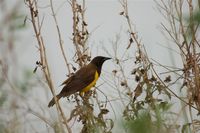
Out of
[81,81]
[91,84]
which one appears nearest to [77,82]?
[81,81]

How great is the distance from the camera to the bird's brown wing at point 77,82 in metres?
4.45

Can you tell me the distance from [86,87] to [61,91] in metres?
0.28

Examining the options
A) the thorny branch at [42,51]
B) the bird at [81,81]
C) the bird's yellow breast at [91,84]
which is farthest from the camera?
the bird's yellow breast at [91,84]

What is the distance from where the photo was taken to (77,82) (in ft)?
15.1

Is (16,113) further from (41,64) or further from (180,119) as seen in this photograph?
(41,64)

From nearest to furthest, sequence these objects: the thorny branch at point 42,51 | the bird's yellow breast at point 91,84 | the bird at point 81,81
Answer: the thorny branch at point 42,51 → the bird at point 81,81 → the bird's yellow breast at point 91,84

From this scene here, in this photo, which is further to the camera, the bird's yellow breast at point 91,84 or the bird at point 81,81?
the bird's yellow breast at point 91,84

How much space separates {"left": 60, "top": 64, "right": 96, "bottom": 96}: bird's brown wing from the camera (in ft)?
14.6

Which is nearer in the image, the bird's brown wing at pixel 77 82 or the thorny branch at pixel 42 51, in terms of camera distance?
the thorny branch at pixel 42 51

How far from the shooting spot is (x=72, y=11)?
3949 millimetres

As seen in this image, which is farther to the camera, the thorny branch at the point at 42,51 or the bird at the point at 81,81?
the bird at the point at 81,81

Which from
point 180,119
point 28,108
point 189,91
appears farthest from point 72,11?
point 180,119

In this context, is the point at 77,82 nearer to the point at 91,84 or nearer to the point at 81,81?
the point at 81,81

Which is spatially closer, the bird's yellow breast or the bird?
the bird
